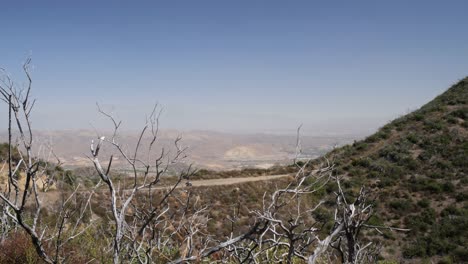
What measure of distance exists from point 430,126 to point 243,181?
13.9 metres

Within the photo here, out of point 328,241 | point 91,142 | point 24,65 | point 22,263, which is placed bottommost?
point 22,263

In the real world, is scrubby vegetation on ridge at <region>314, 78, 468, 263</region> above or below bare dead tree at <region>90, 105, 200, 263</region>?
below

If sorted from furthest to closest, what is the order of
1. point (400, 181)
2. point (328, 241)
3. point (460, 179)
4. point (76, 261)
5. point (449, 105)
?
point (449, 105) → point (400, 181) → point (460, 179) → point (76, 261) → point (328, 241)

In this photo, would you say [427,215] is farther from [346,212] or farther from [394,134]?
[346,212]

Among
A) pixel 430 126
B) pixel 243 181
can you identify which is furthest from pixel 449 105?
pixel 243 181

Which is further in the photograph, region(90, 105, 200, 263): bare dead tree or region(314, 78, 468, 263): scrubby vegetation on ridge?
region(314, 78, 468, 263): scrubby vegetation on ridge

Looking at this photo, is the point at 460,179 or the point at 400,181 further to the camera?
the point at 400,181

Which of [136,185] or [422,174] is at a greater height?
[136,185]

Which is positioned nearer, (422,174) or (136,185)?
(136,185)

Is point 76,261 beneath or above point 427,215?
above

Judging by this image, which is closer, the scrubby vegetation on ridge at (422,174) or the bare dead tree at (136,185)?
the bare dead tree at (136,185)

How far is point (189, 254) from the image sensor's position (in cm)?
324

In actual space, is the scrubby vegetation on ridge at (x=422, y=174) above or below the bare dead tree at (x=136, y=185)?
below

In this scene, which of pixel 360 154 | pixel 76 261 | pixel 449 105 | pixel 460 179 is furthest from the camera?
pixel 449 105
